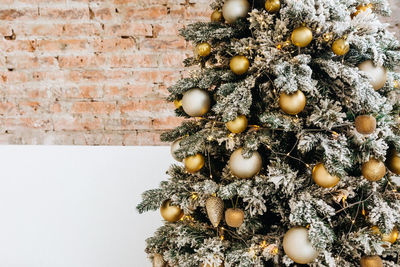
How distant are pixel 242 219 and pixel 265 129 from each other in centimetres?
20

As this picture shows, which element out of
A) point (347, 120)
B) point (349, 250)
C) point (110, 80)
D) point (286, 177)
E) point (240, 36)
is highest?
point (110, 80)

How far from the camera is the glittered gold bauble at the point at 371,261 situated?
25.7 inches

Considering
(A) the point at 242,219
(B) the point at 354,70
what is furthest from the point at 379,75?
(A) the point at 242,219

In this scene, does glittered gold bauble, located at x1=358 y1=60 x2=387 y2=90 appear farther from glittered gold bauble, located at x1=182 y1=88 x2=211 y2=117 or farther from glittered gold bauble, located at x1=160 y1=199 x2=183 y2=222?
glittered gold bauble, located at x1=160 y1=199 x2=183 y2=222

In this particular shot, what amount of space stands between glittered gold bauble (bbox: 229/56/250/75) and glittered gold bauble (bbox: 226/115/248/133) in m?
0.10

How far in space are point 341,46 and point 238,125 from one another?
26 cm

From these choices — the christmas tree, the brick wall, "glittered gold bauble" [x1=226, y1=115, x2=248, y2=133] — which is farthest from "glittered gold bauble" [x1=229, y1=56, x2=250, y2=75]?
the brick wall

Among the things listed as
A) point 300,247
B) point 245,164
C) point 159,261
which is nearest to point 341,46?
point 245,164

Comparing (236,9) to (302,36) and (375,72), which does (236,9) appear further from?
(375,72)

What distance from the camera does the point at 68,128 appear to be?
1.31 m

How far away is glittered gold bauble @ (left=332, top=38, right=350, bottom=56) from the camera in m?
0.67

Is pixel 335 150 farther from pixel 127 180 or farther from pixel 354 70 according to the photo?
pixel 127 180

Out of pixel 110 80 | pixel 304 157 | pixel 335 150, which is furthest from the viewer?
pixel 110 80

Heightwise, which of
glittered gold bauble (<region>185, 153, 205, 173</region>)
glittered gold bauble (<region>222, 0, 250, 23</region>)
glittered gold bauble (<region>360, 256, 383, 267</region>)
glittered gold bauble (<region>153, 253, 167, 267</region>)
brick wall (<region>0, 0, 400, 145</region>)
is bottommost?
glittered gold bauble (<region>360, 256, 383, 267</region>)
